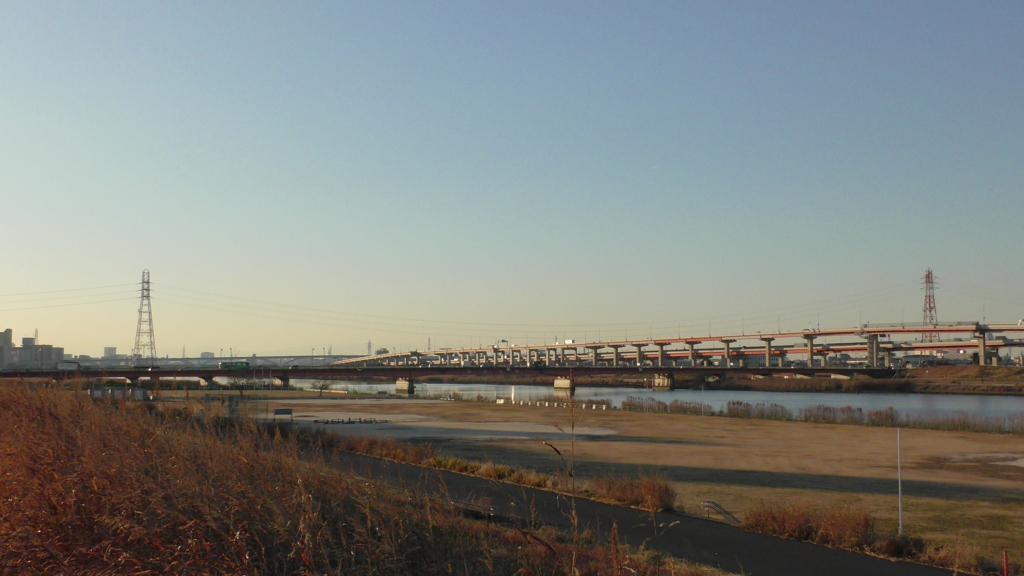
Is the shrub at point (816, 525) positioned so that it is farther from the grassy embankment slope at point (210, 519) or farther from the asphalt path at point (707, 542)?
the grassy embankment slope at point (210, 519)

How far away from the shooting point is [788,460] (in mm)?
36031

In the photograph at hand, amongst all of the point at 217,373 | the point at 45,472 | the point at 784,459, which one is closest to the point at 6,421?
the point at 45,472

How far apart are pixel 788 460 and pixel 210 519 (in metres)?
33.5

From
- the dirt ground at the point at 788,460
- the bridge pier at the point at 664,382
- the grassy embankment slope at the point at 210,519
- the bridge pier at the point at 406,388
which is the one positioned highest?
the grassy embankment slope at the point at 210,519

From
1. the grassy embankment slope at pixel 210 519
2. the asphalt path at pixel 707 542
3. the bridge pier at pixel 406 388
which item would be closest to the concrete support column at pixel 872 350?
the bridge pier at pixel 406 388

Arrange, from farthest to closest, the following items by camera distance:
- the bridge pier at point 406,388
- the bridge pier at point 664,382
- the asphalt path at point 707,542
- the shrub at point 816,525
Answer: the bridge pier at point 664,382 < the bridge pier at point 406,388 < the shrub at point 816,525 < the asphalt path at point 707,542

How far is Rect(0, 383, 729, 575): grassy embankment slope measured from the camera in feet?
21.7

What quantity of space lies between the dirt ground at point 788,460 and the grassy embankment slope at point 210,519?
1.97 meters

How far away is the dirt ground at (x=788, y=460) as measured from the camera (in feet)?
74.6

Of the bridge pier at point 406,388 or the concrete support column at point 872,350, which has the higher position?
the concrete support column at point 872,350

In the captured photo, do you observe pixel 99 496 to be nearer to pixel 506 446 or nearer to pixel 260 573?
pixel 260 573

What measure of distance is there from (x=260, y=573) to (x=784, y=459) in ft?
111

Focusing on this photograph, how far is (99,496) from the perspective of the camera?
7828 mm

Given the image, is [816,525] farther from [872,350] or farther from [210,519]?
[872,350]
